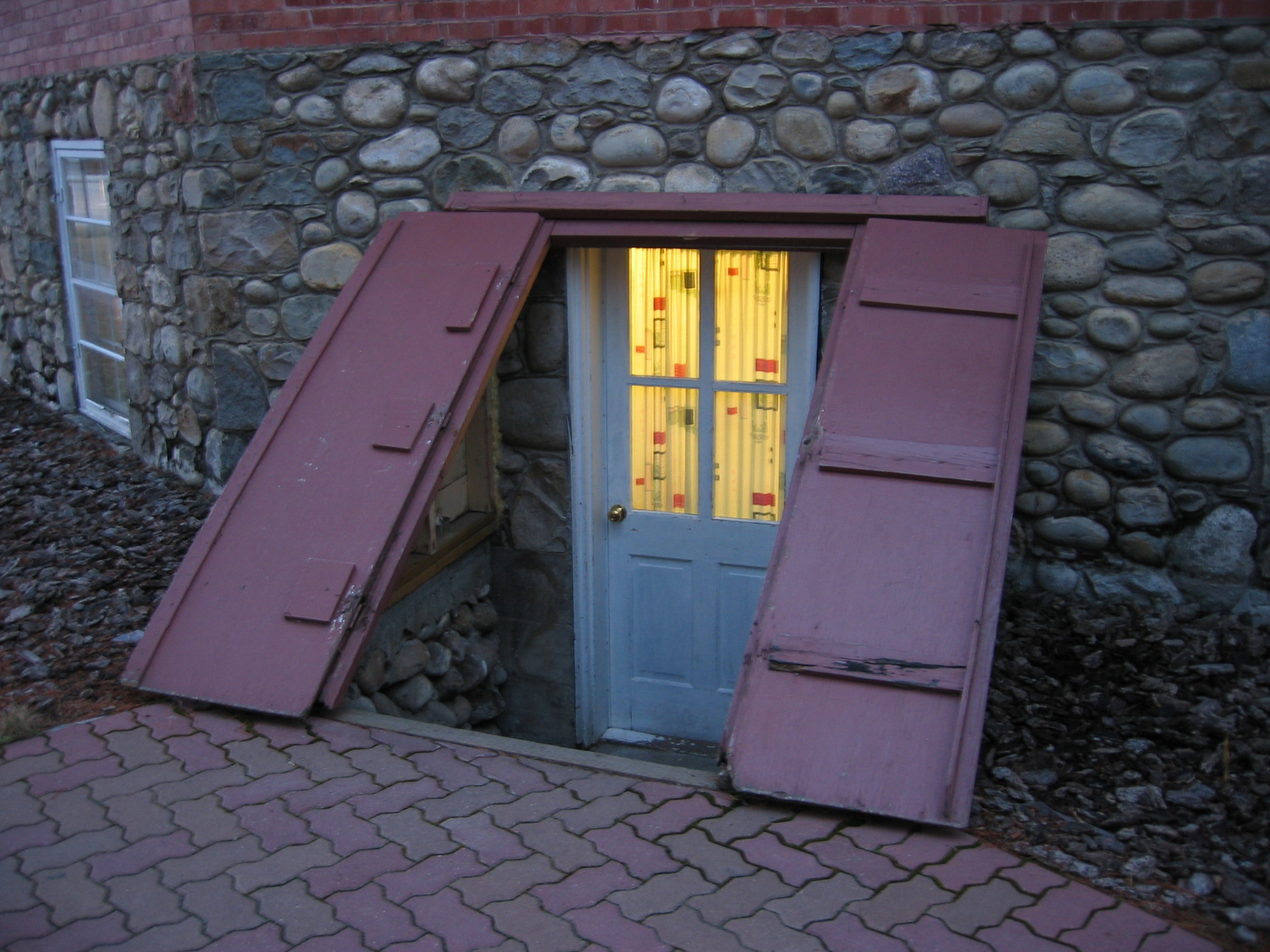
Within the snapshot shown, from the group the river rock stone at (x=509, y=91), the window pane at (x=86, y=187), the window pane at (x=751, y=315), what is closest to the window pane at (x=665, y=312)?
the window pane at (x=751, y=315)

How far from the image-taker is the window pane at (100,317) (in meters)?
6.52

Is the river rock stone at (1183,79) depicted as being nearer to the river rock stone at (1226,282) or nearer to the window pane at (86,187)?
the river rock stone at (1226,282)

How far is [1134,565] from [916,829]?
164cm

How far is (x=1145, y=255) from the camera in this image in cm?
383

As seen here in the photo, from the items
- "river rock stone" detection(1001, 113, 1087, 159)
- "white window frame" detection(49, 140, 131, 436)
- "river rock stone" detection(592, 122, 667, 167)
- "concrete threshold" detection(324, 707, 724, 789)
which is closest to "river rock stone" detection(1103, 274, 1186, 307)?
"river rock stone" detection(1001, 113, 1087, 159)

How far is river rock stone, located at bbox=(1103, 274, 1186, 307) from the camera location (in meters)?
3.84

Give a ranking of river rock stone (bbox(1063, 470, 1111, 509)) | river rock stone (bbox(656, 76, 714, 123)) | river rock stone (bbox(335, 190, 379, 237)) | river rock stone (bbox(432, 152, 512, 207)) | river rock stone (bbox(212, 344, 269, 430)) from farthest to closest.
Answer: river rock stone (bbox(212, 344, 269, 430))
river rock stone (bbox(335, 190, 379, 237))
river rock stone (bbox(432, 152, 512, 207))
river rock stone (bbox(656, 76, 714, 123))
river rock stone (bbox(1063, 470, 1111, 509))

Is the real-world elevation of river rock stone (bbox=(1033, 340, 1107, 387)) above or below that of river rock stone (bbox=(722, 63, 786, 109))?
below

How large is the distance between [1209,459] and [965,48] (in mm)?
1668

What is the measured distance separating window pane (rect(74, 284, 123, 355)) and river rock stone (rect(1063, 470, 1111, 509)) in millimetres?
5039

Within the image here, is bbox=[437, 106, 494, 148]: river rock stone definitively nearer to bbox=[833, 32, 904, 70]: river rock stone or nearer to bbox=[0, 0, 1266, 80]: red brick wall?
bbox=[0, 0, 1266, 80]: red brick wall

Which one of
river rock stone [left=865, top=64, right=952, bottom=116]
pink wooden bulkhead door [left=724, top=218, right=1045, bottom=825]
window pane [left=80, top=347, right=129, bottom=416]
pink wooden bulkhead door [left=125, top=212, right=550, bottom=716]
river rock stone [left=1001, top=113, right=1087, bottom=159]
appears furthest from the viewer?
window pane [left=80, top=347, right=129, bottom=416]

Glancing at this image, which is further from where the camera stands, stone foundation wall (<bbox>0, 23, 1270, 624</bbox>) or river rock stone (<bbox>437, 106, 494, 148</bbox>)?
river rock stone (<bbox>437, 106, 494, 148</bbox>)

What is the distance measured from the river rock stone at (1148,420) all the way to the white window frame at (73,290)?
5.22 metres
